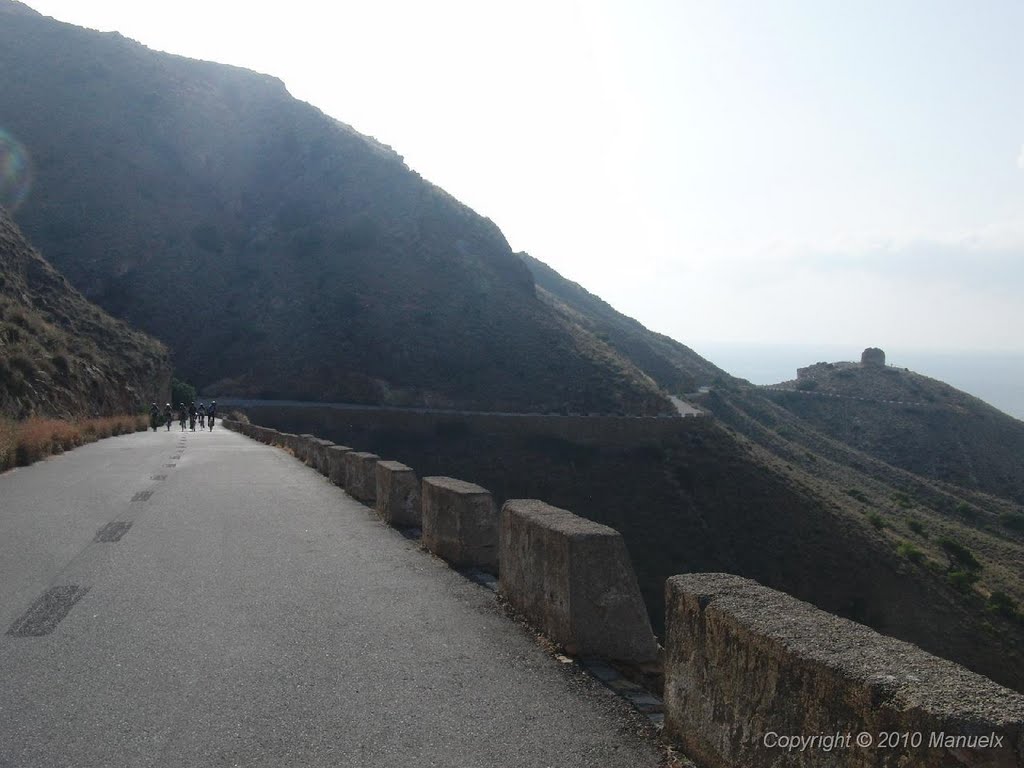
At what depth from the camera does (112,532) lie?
9.51 m

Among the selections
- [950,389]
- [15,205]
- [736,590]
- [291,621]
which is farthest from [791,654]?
[950,389]

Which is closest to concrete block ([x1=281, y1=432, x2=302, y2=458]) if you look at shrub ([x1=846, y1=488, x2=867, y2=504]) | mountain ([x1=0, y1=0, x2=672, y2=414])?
mountain ([x1=0, y1=0, x2=672, y2=414])

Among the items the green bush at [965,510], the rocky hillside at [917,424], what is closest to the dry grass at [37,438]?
the green bush at [965,510]

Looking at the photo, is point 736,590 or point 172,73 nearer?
point 736,590

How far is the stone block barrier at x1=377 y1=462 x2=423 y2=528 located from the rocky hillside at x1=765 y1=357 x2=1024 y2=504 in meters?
A: 87.7

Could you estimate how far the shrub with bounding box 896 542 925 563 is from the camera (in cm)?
4581

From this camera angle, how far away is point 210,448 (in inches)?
980

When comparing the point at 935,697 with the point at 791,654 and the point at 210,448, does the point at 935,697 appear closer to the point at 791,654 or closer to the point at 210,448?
the point at 791,654

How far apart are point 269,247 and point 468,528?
8155cm

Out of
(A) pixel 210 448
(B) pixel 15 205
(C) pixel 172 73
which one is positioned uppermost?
(C) pixel 172 73

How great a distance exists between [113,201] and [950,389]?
94.9 metres

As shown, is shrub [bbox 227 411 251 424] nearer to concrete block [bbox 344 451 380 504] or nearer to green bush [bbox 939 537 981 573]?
concrete block [bbox 344 451 380 504]

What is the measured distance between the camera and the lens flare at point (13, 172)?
77.5 meters

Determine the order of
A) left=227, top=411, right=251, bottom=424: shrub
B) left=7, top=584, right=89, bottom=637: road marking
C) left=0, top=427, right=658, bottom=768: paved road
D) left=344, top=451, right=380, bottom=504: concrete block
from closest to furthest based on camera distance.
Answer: left=0, top=427, right=658, bottom=768: paved road, left=7, top=584, right=89, bottom=637: road marking, left=344, top=451, right=380, bottom=504: concrete block, left=227, top=411, right=251, bottom=424: shrub
